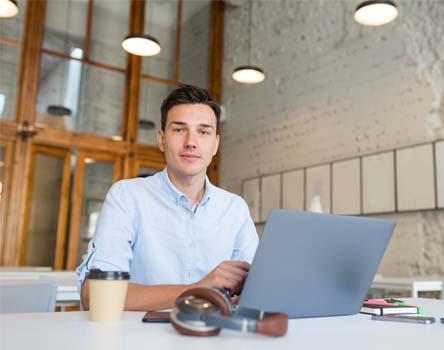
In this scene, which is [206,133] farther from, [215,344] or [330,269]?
[215,344]

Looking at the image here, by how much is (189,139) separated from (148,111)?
5647 mm

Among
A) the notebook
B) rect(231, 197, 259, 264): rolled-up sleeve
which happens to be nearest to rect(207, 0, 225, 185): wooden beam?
rect(231, 197, 259, 264): rolled-up sleeve

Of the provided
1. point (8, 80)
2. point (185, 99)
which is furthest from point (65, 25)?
point (185, 99)

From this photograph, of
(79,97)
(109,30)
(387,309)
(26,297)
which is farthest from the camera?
(109,30)

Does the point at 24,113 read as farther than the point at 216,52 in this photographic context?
No

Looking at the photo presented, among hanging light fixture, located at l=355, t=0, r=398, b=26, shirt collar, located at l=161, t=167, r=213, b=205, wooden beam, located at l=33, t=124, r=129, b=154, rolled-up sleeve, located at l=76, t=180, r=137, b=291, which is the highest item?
hanging light fixture, located at l=355, t=0, r=398, b=26

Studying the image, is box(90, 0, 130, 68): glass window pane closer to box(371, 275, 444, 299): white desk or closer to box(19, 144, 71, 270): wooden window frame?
box(19, 144, 71, 270): wooden window frame

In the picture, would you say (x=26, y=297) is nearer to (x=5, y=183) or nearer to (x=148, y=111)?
(x=5, y=183)

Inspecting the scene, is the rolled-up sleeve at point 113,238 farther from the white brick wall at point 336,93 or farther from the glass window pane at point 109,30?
the glass window pane at point 109,30

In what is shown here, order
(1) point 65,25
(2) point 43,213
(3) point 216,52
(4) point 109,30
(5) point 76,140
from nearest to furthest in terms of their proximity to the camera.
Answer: (2) point 43,213, (5) point 76,140, (1) point 65,25, (4) point 109,30, (3) point 216,52

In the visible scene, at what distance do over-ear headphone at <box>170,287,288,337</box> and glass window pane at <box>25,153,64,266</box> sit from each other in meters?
5.58

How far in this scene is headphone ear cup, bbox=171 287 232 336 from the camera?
29.6 inches

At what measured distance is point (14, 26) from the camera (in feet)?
20.2

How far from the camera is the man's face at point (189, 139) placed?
1510 mm
